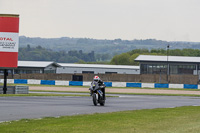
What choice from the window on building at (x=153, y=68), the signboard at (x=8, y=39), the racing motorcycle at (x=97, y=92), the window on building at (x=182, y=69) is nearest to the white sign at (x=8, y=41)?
the signboard at (x=8, y=39)

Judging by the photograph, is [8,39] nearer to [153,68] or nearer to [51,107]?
[51,107]

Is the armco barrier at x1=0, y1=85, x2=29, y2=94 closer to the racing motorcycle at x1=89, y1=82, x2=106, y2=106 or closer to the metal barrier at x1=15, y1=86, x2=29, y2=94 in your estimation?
the metal barrier at x1=15, y1=86, x2=29, y2=94

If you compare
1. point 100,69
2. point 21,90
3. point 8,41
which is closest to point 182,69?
point 100,69

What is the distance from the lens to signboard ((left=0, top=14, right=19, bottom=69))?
3950 cm

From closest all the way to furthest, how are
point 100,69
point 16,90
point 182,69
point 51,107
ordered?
point 51,107 → point 16,90 → point 182,69 → point 100,69

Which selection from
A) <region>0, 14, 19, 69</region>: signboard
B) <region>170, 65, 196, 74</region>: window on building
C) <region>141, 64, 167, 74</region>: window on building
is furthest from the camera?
<region>141, 64, 167, 74</region>: window on building

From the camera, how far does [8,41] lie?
40031 mm

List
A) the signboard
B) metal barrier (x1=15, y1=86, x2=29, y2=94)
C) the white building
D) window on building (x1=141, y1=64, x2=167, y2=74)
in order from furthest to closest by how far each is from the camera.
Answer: the white building < window on building (x1=141, y1=64, x2=167, y2=74) < metal barrier (x1=15, y1=86, x2=29, y2=94) < the signboard

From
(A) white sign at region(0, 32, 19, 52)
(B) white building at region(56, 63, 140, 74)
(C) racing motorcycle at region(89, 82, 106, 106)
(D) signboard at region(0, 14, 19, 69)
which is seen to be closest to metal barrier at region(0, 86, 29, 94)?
(D) signboard at region(0, 14, 19, 69)

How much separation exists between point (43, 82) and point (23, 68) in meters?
33.2

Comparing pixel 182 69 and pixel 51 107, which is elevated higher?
pixel 182 69

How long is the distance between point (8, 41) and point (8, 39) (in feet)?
0.55

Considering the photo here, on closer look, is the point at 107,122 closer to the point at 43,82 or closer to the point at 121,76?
the point at 43,82

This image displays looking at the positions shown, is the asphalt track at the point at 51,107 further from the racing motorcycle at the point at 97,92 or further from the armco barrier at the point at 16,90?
the armco barrier at the point at 16,90
